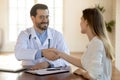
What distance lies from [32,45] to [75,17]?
6.46m

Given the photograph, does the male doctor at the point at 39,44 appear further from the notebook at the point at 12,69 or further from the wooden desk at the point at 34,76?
the wooden desk at the point at 34,76

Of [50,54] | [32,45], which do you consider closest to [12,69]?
[50,54]

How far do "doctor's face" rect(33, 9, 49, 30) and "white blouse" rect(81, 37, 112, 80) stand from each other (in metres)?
0.96

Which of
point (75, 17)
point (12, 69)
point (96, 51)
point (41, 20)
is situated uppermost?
point (41, 20)

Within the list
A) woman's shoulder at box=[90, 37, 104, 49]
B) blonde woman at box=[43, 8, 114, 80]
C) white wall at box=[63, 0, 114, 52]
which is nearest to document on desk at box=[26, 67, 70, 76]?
blonde woman at box=[43, 8, 114, 80]

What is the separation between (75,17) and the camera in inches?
359

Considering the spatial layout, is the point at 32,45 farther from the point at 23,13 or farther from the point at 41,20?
the point at 23,13

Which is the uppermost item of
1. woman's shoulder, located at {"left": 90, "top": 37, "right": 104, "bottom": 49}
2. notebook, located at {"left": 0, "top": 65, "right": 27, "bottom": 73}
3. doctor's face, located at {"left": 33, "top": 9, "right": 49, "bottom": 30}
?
doctor's face, located at {"left": 33, "top": 9, "right": 49, "bottom": 30}

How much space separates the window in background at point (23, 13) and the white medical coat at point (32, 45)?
639 cm

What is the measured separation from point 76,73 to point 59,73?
143mm

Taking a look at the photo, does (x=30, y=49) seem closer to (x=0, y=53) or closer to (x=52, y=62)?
(x=52, y=62)

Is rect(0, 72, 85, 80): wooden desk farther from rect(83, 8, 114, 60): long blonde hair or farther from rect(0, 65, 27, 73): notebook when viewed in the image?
rect(83, 8, 114, 60): long blonde hair

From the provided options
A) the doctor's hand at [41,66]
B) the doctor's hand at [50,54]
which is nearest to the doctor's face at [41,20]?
the doctor's hand at [50,54]

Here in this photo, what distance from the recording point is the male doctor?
2543mm
